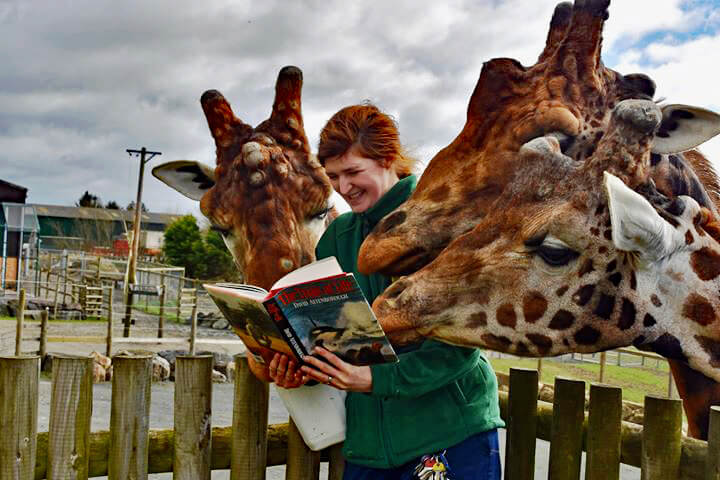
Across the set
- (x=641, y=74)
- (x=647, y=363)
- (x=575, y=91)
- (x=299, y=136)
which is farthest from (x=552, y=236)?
(x=647, y=363)

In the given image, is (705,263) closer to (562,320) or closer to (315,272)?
(562,320)

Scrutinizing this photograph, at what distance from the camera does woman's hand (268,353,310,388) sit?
1604 mm

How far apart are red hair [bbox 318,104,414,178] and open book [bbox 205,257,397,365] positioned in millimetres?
402

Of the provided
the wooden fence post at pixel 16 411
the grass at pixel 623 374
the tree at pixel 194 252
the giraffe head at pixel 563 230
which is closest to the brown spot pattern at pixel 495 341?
the giraffe head at pixel 563 230

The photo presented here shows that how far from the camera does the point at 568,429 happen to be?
1930 millimetres

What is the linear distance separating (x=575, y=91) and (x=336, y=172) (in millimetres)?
641

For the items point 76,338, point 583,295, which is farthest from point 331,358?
point 76,338

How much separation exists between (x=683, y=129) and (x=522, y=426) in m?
1.02

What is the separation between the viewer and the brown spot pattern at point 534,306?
1.42m

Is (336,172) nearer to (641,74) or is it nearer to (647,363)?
(641,74)

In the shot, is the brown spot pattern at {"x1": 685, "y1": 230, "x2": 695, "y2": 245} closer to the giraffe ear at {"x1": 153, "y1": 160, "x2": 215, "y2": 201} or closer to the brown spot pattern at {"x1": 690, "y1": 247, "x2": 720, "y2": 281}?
the brown spot pattern at {"x1": 690, "y1": 247, "x2": 720, "y2": 281}

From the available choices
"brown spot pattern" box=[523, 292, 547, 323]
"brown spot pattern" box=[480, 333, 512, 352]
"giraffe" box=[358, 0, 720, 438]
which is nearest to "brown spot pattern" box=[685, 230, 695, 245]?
"giraffe" box=[358, 0, 720, 438]

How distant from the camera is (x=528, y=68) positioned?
5.47ft

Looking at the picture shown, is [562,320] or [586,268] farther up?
[586,268]
